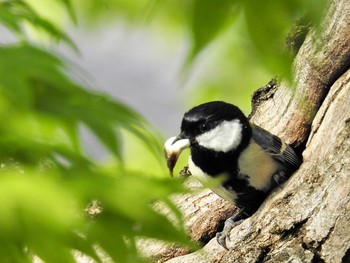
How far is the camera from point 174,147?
7.22ft

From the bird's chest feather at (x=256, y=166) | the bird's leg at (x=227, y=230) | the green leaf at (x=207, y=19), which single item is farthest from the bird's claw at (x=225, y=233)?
the green leaf at (x=207, y=19)

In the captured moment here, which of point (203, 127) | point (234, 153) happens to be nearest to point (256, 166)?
point (234, 153)

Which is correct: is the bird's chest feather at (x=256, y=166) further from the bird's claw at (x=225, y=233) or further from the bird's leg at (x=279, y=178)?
the bird's claw at (x=225, y=233)

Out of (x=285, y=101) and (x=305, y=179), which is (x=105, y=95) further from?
(x=285, y=101)

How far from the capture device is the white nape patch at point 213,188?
2.22 m

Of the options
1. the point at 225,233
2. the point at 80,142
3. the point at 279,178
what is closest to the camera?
the point at 80,142

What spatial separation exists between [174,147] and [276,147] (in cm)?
28

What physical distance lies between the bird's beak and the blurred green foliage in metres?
1.09

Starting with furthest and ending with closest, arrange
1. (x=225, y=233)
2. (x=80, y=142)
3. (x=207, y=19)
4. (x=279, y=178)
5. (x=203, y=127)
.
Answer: (x=203, y=127) → (x=279, y=178) → (x=225, y=233) → (x=80, y=142) → (x=207, y=19)

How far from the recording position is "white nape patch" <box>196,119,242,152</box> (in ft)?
7.65

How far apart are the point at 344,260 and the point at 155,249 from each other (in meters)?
0.55

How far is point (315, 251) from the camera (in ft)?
6.39

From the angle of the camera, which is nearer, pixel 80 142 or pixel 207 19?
pixel 207 19

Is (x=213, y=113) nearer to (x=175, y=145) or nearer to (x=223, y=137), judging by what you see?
(x=223, y=137)
